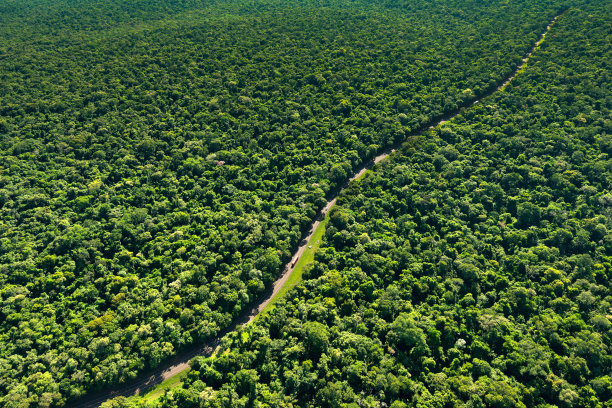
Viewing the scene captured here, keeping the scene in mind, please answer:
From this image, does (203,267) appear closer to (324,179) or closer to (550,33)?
(324,179)

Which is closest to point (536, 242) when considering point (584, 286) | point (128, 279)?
point (584, 286)

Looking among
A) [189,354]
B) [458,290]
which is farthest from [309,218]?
[189,354]

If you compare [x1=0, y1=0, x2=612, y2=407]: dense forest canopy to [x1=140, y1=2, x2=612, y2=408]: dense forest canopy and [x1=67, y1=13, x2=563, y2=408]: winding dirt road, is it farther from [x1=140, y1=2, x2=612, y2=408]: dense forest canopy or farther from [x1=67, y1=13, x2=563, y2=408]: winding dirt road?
[x1=67, y1=13, x2=563, y2=408]: winding dirt road

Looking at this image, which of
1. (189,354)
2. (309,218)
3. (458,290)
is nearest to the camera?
(189,354)

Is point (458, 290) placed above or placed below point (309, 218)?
below

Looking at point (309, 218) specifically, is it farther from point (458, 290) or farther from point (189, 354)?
point (189, 354)

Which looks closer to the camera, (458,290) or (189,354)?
(189,354)

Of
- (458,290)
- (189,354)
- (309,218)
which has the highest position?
(309,218)
